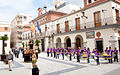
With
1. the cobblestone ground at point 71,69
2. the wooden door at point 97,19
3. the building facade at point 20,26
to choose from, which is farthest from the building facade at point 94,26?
the building facade at point 20,26

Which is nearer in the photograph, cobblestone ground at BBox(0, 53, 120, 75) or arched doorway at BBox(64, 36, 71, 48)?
cobblestone ground at BBox(0, 53, 120, 75)

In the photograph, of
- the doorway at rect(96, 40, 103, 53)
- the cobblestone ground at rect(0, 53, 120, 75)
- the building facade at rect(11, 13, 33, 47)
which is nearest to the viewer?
the cobblestone ground at rect(0, 53, 120, 75)

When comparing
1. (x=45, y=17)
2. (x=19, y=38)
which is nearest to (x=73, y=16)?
(x=45, y=17)

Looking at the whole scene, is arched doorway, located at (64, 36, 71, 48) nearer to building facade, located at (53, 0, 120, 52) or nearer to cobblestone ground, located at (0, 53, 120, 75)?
building facade, located at (53, 0, 120, 52)

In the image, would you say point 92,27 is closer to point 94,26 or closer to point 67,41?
point 94,26

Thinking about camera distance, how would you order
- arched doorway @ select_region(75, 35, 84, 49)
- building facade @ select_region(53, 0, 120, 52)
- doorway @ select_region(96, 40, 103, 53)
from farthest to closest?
arched doorway @ select_region(75, 35, 84, 49), doorway @ select_region(96, 40, 103, 53), building facade @ select_region(53, 0, 120, 52)

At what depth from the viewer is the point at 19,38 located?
4853 cm

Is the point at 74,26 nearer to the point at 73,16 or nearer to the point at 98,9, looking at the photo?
the point at 73,16

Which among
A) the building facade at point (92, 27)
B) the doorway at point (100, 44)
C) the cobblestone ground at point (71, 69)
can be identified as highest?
the building facade at point (92, 27)

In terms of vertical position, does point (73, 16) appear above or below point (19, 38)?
above

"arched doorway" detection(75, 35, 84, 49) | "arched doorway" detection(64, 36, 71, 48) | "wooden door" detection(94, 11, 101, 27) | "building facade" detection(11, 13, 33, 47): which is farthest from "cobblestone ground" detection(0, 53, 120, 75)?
"building facade" detection(11, 13, 33, 47)

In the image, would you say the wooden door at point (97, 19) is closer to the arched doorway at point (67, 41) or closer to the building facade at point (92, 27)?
the building facade at point (92, 27)

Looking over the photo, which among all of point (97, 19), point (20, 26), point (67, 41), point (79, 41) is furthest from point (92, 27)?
point (20, 26)

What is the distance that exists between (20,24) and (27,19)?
4.91 metres
